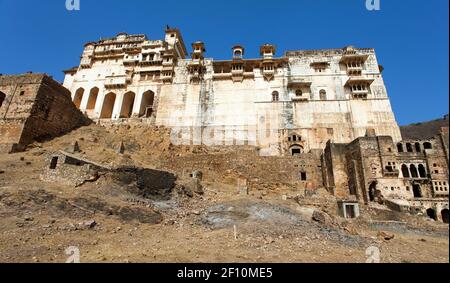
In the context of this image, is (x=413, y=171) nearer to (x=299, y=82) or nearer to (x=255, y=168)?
(x=255, y=168)

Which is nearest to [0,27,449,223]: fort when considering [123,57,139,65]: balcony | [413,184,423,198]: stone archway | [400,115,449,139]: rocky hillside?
[413,184,423,198]: stone archway

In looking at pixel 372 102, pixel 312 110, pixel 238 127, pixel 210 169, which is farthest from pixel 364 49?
pixel 210 169

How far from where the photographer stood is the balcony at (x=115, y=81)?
44.3 metres

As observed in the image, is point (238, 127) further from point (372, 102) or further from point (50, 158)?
point (50, 158)

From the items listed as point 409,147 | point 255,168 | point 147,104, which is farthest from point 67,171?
point 409,147

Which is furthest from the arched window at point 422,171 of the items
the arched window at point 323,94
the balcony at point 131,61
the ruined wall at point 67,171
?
the balcony at point 131,61

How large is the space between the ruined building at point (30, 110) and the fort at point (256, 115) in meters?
0.12

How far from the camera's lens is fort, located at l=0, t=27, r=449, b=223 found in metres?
26.7

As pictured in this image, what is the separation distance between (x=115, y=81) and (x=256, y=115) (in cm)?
2376

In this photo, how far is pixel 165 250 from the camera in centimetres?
1150

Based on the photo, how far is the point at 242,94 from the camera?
41.2 m

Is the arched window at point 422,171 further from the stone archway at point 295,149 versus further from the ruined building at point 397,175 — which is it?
the stone archway at point 295,149

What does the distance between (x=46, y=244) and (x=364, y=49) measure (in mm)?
46772
